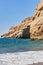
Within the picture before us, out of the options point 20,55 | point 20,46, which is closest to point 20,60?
point 20,55

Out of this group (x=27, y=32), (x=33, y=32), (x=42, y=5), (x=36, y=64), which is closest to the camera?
(x=36, y=64)

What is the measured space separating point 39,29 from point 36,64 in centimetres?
5031

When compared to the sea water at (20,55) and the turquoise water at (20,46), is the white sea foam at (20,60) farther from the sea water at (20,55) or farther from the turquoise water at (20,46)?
the turquoise water at (20,46)

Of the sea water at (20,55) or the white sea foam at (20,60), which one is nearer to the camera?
the white sea foam at (20,60)

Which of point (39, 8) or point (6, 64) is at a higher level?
point (39, 8)

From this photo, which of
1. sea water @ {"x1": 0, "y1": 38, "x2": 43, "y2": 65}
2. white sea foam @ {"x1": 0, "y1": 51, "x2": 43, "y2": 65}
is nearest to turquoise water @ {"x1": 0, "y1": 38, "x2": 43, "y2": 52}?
sea water @ {"x1": 0, "y1": 38, "x2": 43, "y2": 65}

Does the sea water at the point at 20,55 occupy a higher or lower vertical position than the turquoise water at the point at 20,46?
higher

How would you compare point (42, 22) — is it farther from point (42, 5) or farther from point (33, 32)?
point (42, 5)

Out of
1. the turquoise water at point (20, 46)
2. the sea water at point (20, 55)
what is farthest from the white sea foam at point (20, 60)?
the turquoise water at point (20, 46)

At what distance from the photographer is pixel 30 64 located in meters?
12.3

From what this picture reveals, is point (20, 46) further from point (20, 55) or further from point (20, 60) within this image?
point (20, 60)

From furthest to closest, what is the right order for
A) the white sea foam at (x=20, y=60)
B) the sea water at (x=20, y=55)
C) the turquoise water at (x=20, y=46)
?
the turquoise water at (x=20, y=46)
the sea water at (x=20, y=55)
the white sea foam at (x=20, y=60)

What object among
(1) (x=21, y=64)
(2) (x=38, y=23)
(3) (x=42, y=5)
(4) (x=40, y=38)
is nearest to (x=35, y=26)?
(2) (x=38, y=23)

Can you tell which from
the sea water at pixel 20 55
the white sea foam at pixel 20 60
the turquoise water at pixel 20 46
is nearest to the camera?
the white sea foam at pixel 20 60
